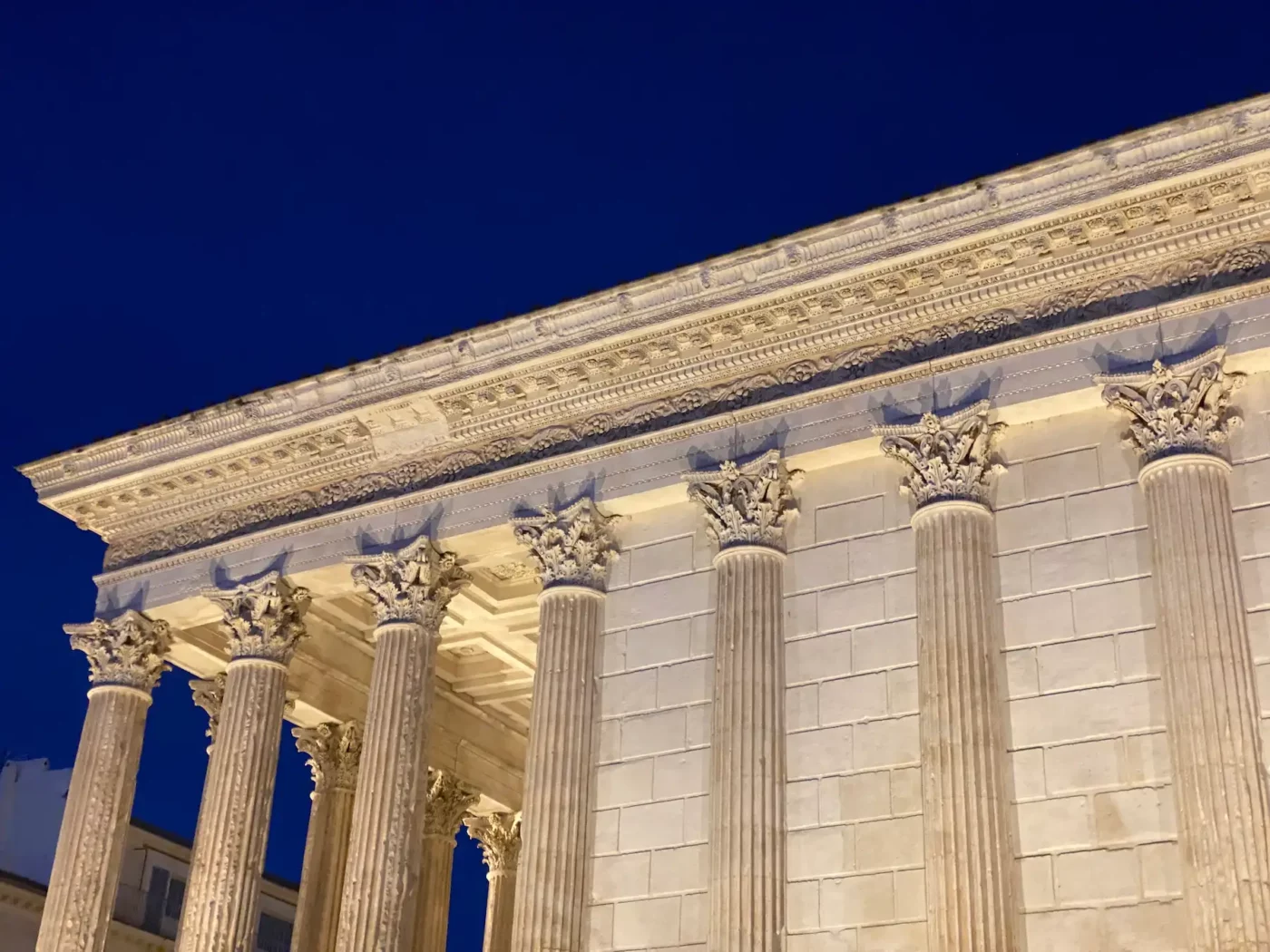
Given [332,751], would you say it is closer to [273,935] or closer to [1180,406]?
[1180,406]

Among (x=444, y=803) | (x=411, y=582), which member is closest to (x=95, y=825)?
(x=411, y=582)

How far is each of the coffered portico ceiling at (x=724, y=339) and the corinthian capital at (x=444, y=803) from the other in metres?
6.86

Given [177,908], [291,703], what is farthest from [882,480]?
[177,908]

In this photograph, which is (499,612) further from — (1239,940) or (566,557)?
(1239,940)

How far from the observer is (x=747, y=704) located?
21188 mm

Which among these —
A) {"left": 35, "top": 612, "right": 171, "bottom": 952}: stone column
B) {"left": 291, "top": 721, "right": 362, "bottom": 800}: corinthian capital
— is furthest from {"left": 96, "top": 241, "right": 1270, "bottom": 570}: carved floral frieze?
{"left": 291, "top": 721, "right": 362, "bottom": 800}: corinthian capital

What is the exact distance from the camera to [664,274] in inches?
925

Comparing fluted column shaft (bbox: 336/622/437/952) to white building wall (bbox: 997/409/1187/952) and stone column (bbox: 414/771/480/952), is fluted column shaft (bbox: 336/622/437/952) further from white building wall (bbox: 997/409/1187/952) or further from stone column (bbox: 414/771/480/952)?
white building wall (bbox: 997/409/1187/952)

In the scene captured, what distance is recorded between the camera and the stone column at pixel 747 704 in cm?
2000

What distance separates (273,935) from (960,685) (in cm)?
3433

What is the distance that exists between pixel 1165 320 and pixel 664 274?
6748mm

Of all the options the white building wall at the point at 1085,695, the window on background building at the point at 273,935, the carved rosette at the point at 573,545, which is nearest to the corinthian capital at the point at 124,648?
the carved rosette at the point at 573,545

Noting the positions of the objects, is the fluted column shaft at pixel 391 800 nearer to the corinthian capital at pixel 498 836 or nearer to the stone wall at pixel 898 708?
the stone wall at pixel 898 708

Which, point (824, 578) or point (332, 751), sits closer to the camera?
point (824, 578)
